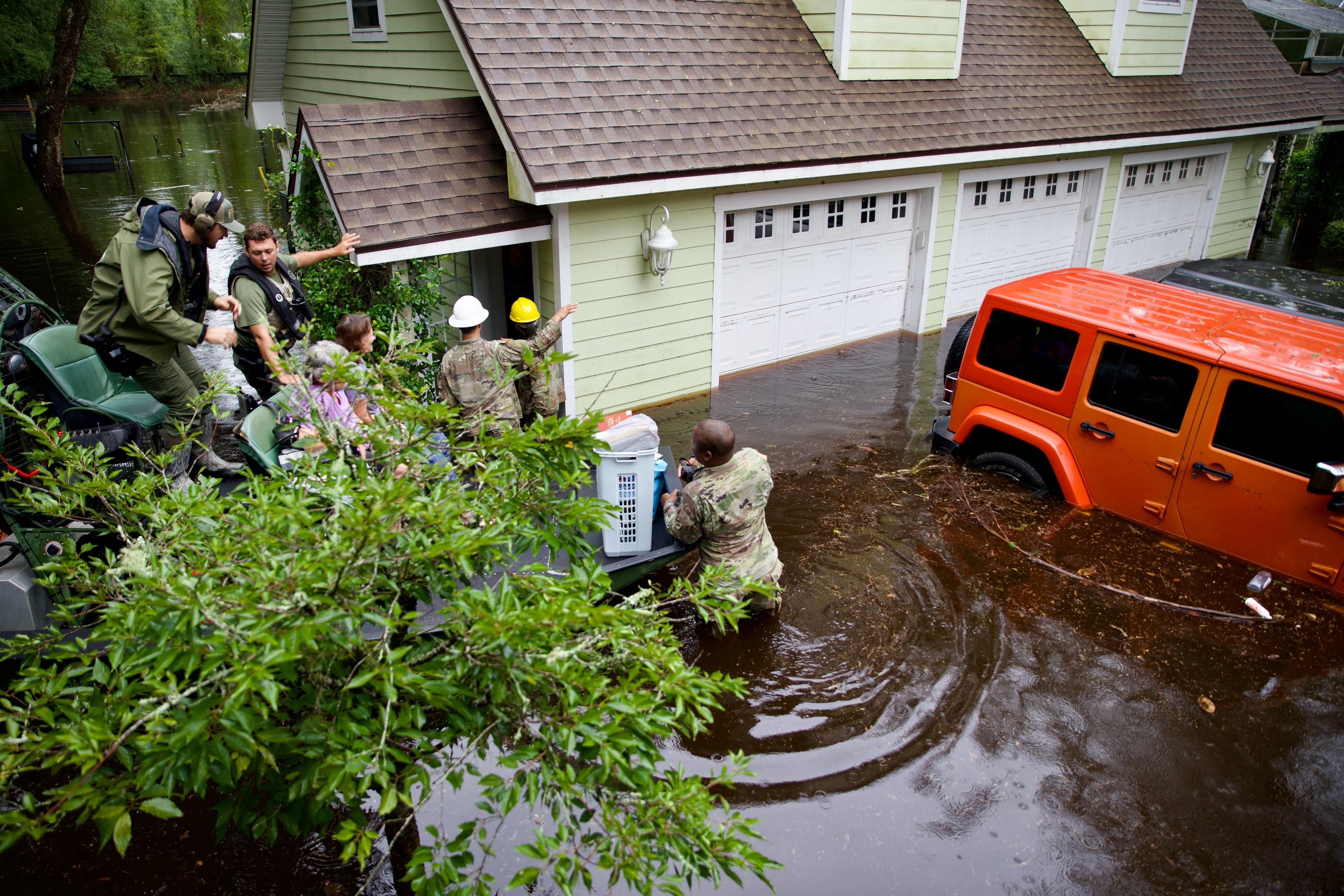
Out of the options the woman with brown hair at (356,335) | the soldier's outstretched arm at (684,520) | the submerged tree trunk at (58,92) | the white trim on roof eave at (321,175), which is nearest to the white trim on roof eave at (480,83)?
the white trim on roof eave at (321,175)

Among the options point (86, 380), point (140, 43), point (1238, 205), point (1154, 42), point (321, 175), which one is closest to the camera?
point (86, 380)

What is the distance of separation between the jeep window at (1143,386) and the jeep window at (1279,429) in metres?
0.27

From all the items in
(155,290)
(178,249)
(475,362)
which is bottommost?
(475,362)

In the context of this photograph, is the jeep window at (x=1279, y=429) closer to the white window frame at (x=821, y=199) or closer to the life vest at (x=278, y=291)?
the white window frame at (x=821, y=199)

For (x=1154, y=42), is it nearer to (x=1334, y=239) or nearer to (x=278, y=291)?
(x=1334, y=239)

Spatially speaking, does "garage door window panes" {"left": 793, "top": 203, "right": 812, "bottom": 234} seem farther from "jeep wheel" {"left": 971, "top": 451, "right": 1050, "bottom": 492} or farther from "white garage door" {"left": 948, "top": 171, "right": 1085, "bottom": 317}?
"jeep wheel" {"left": 971, "top": 451, "right": 1050, "bottom": 492}

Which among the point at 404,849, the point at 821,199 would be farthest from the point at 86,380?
the point at 821,199

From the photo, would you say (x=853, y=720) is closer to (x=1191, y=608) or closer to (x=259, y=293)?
(x=1191, y=608)

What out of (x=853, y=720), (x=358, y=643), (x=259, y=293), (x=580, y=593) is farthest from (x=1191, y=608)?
(x=259, y=293)

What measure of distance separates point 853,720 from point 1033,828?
1060mm

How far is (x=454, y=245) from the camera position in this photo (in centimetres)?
756

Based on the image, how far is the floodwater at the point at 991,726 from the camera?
402 cm

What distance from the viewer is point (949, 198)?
37.8 feet

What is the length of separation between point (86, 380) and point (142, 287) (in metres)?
1.24
